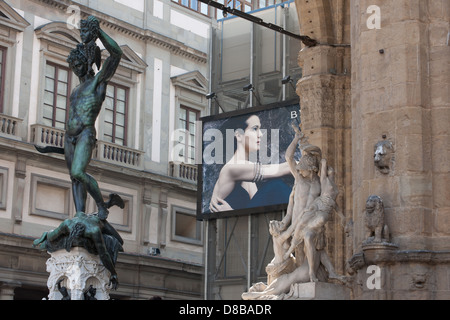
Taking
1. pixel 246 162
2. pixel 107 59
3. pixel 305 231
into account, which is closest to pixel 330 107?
pixel 305 231

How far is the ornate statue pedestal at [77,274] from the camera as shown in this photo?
13469 millimetres

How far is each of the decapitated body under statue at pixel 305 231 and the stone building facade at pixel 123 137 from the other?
61.5 feet

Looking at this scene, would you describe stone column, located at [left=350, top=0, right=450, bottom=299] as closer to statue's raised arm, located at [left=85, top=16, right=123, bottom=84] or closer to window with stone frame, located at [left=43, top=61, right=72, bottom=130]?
statue's raised arm, located at [left=85, top=16, right=123, bottom=84]

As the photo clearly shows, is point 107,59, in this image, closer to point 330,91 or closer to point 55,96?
point 330,91

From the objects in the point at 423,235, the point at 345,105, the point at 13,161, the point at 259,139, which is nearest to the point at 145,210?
the point at 13,161

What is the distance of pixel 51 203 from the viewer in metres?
36.4

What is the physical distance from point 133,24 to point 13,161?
8.04 meters

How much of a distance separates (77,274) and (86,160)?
151cm

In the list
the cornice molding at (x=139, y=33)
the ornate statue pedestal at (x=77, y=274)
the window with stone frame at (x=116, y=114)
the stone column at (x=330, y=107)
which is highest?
the cornice molding at (x=139, y=33)

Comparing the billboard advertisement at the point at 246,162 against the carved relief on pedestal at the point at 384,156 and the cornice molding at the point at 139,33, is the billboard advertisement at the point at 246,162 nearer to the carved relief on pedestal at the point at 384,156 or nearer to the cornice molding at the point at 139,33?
the cornice molding at the point at 139,33

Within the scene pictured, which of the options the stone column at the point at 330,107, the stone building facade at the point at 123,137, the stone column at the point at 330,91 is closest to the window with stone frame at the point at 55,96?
the stone building facade at the point at 123,137

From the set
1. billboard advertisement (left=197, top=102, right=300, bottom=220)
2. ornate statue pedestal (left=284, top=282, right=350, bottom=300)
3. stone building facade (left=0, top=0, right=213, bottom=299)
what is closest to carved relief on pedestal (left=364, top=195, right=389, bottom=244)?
ornate statue pedestal (left=284, top=282, right=350, bottom=300)

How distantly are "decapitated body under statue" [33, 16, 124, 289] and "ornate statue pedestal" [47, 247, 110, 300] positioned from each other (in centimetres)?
9
